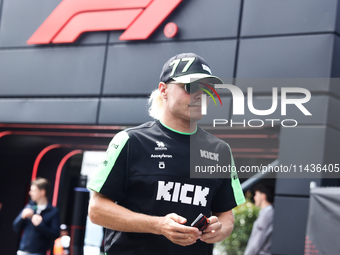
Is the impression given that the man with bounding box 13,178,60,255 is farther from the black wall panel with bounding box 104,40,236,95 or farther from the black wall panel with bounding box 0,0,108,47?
the black wall panel with bounding box 0,0,108,47

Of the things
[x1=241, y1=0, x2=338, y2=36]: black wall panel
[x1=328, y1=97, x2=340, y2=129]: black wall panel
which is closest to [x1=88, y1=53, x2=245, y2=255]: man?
[x1=328, y1=97, x2=340, y2=129]: black wall panel

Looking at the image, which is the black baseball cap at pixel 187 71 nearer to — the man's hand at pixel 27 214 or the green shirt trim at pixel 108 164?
the green shirt trim at pixel 108 164

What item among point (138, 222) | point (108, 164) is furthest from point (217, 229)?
point (108, 164)

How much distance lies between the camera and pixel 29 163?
8023 mm

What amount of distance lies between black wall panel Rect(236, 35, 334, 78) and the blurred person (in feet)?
14.3

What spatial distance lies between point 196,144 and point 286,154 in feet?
10.3

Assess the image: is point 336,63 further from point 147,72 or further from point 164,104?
point 164,104

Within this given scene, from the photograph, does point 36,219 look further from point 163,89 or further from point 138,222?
point 138,222

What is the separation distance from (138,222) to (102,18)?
5.08m

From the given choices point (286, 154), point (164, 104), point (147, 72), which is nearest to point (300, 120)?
point (286, 154)

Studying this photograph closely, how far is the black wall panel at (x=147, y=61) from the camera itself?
5703mm

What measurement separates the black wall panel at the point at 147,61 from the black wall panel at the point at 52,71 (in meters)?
0.22

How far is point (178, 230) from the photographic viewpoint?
174 centimetres

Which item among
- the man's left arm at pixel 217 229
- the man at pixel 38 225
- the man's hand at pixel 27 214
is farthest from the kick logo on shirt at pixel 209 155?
the man's hand at pixel 27 214
